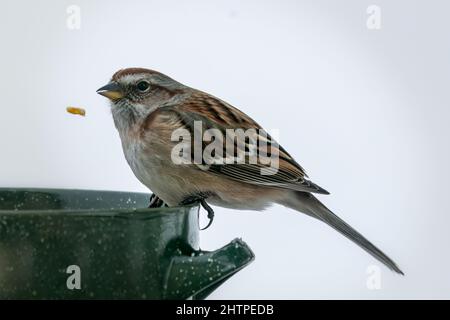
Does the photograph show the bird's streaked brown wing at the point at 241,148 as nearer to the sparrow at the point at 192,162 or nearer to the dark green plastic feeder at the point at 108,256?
the sparrow at the point at 192,162

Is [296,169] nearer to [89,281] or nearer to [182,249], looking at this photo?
[182,249]

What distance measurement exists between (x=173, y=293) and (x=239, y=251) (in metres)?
0.19

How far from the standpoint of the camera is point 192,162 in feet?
7.54

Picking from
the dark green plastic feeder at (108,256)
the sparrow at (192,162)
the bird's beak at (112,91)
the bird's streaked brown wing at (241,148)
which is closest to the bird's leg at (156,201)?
the sparrow at (192,162)

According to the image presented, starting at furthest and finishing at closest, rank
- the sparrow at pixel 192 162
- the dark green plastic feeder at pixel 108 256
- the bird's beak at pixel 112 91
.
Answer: the bird's beak at pixel 112 91, the sparrow at pixel 192 162, the dark green plastic feeder at pixel 108 256

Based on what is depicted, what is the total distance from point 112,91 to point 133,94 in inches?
2.8

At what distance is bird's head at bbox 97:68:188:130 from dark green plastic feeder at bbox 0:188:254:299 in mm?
669

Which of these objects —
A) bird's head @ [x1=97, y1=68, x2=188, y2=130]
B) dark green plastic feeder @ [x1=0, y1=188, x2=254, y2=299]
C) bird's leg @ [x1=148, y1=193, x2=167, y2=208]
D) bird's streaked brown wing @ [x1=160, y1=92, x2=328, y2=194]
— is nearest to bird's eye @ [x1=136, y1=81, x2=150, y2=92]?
bird's head @ [x1=97, y1=68, x2=188, y2=130]

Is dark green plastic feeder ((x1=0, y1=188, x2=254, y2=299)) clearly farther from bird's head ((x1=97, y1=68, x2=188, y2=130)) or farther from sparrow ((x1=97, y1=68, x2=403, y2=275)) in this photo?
bird's head ((x1=97, y1=68, x2=188, y2=130))

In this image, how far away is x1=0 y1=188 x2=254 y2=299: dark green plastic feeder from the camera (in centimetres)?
164

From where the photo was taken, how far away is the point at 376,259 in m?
2.51

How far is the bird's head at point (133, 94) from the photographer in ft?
8.14

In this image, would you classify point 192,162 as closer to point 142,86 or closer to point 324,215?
point 142,86

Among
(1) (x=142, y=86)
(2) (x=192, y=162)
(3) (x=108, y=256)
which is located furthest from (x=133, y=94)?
(3) (x=108, y=256)
